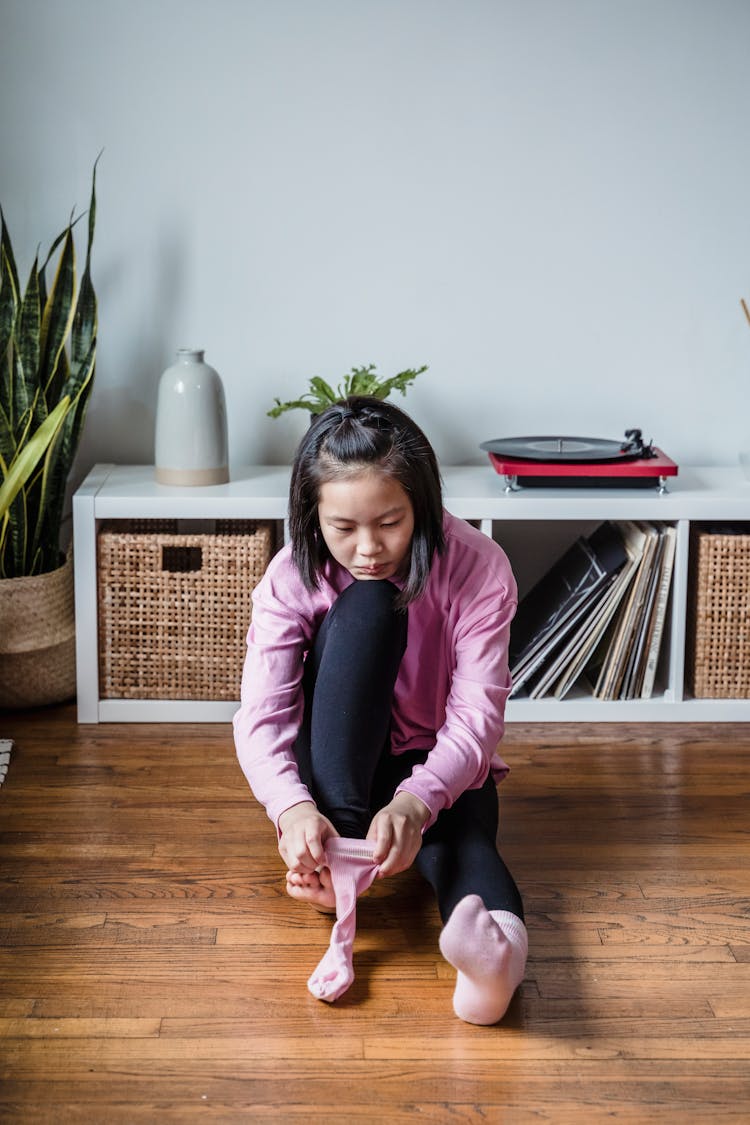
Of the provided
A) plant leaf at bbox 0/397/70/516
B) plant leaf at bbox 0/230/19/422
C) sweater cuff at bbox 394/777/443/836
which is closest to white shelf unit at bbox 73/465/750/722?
plant leaf at bbox 0/397/70/516

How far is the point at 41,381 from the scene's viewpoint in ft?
8.32

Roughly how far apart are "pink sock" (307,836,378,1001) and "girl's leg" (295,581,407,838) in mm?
65

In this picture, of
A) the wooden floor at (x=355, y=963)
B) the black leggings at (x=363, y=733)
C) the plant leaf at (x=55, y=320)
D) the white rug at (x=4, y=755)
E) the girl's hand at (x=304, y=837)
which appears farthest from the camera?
the plant leaf at (x=55, y=320)

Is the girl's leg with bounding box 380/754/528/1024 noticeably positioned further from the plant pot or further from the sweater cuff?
the plant pot

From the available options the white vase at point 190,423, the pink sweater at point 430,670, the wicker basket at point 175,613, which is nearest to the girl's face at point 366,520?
the pink sweater at point 430,670

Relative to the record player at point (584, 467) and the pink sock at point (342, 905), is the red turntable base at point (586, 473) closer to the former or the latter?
the record player at point (584, 467)

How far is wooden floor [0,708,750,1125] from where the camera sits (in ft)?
4.59

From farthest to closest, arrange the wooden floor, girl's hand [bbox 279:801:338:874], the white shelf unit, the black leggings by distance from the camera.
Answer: the white shelf unit
the black leggings
girl's hand [bbox 279:801:338:874]
the wooden floor

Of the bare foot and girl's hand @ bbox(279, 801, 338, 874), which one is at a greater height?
girl's hand @ bbox(279, 801, 338, 874)

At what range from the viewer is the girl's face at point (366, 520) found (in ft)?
5.25

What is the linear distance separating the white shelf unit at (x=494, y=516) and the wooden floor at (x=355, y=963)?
0.19 meters

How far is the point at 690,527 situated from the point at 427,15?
1165 millimetres

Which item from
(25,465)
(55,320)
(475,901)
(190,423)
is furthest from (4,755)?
(475,901)

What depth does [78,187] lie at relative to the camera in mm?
2625
